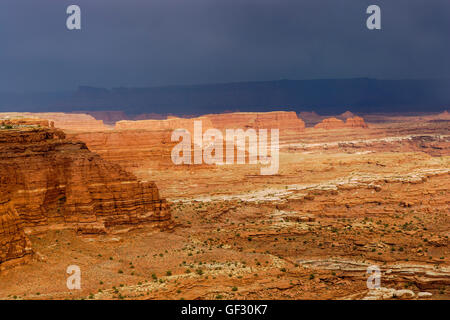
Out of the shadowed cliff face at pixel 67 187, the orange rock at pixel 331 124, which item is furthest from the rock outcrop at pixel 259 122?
the shadowed cliff face at pixel 67 187

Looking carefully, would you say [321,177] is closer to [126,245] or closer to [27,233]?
[126,245]

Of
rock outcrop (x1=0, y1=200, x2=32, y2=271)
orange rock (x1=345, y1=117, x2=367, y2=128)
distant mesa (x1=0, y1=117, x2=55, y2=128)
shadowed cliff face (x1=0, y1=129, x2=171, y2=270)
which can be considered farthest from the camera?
orange rock (x1=345, y1=117, x2=367, y2=128)

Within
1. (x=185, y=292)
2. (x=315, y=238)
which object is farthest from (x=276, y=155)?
(x=185, y=292)

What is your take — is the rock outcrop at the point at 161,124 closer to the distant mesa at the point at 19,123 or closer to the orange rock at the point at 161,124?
the orange rock at the point at 161,124

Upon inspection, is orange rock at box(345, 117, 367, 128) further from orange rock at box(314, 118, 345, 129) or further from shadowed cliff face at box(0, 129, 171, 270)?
shadowed cliff face at box(0, 129, 171, 270)

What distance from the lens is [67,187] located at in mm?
28547

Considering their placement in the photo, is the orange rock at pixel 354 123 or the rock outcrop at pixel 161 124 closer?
the rock outcrop at pixel 161 124

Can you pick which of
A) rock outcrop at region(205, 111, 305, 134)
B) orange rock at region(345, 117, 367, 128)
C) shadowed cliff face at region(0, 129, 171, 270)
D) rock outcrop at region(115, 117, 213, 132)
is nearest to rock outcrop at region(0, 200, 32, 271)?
shadowed cliff face at region(0, 129, 171, 270)

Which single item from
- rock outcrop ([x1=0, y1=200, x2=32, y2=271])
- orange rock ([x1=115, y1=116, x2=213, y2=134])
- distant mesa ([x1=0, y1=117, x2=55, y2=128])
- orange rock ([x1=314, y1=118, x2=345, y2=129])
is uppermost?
orange rock ([x1=314, y1=118, x2=345, y2=129])

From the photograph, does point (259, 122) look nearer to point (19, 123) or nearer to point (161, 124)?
point (161, 124)

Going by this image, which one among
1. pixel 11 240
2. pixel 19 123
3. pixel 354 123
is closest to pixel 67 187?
pixel 11 240

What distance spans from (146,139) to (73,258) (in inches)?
1665

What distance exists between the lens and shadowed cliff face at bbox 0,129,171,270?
27.1 metres

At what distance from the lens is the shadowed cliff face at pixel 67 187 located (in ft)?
89.0
